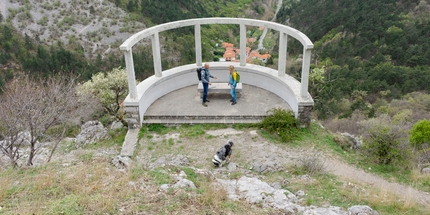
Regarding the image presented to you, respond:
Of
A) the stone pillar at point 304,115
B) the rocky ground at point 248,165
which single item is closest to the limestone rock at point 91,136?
the rocky ground at point 248,165

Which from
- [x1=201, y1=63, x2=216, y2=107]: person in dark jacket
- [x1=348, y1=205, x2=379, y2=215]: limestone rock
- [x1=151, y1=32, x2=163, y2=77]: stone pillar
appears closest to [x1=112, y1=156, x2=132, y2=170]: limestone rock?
[x1=201, y1=63, x2=216, y2=107]: person in dark jacket

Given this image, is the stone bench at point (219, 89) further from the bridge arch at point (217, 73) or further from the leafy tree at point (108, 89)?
the leafy tree at point (108, 89)

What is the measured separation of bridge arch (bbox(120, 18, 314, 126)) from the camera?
11.5 m

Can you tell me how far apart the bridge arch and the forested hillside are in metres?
13.3

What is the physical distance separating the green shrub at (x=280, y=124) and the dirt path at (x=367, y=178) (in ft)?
5.69

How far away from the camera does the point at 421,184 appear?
9.02 metres

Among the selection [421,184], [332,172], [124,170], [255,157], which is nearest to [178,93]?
[255,157]

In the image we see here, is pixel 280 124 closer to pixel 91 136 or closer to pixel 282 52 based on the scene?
pixel 282 52

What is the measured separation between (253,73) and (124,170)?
26.6 ft

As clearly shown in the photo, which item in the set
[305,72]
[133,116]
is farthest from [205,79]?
[305,72]

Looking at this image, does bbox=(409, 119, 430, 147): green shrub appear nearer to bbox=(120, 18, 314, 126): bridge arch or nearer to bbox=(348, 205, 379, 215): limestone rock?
bbox=(120, 18, 314, 126): bridge arch

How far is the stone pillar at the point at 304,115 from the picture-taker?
37.7 feet

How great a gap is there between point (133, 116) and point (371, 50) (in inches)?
1506

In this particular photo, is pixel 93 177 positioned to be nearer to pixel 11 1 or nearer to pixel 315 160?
pixel 315 160
